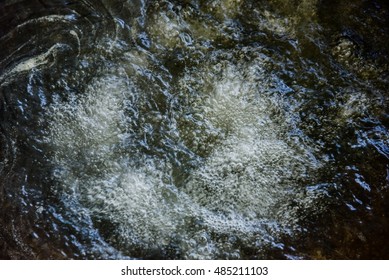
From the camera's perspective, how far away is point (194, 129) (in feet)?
5.11

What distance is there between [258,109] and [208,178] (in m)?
0.37

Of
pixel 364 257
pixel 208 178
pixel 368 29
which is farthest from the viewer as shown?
pixel 368 29

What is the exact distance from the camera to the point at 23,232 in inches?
58.1

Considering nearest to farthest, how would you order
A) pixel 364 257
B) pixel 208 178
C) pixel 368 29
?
pixel 364 257 < pixel 208 178 < pixel 368 29

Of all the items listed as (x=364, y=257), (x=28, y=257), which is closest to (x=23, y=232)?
(x=28, y=257)

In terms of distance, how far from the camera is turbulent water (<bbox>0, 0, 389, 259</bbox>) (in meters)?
1.45

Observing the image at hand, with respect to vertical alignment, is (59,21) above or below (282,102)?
above

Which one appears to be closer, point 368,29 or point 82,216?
point 82,216

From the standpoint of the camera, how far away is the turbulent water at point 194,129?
1446mm

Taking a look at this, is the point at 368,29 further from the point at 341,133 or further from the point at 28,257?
the point at 28,257

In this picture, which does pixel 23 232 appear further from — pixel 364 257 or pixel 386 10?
pixel 386 10

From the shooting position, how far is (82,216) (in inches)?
57.9

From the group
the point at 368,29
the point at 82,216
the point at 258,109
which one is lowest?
the point at 82,216

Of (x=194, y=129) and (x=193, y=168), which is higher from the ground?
(x=194, y=129)
